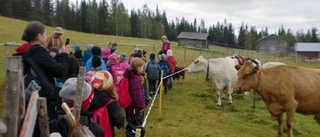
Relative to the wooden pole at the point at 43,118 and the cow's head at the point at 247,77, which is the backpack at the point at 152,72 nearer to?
the cow's head at the point at 247,77

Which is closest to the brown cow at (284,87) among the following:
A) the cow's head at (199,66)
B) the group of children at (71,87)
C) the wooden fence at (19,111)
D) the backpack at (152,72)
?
the group of children at (71,87)

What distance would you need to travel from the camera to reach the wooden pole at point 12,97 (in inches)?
91.6

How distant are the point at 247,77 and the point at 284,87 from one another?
2.87ft

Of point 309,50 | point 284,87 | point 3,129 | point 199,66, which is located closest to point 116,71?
point 284,87

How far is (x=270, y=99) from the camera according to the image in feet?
27.0

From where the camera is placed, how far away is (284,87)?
808 cm

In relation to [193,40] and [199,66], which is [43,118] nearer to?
[199,66]

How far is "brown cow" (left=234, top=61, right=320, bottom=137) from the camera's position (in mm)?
8055

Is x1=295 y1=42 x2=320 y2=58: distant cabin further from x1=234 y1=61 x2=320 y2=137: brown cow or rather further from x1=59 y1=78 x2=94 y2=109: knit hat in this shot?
x1=59 y1=78 x2=94 y2=109: knit hat

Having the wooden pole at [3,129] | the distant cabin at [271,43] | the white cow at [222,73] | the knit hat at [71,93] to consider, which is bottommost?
the white cow at [222,73]

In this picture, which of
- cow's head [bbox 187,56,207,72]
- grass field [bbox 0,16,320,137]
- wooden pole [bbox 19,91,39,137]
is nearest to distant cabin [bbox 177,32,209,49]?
cow's head [bbox 187,56,207,72]

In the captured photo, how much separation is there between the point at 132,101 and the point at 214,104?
616 centimetres

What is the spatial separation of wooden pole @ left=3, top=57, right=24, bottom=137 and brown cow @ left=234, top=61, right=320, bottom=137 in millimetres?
6732

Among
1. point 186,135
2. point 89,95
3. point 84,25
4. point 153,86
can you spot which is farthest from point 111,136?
point 84,25
